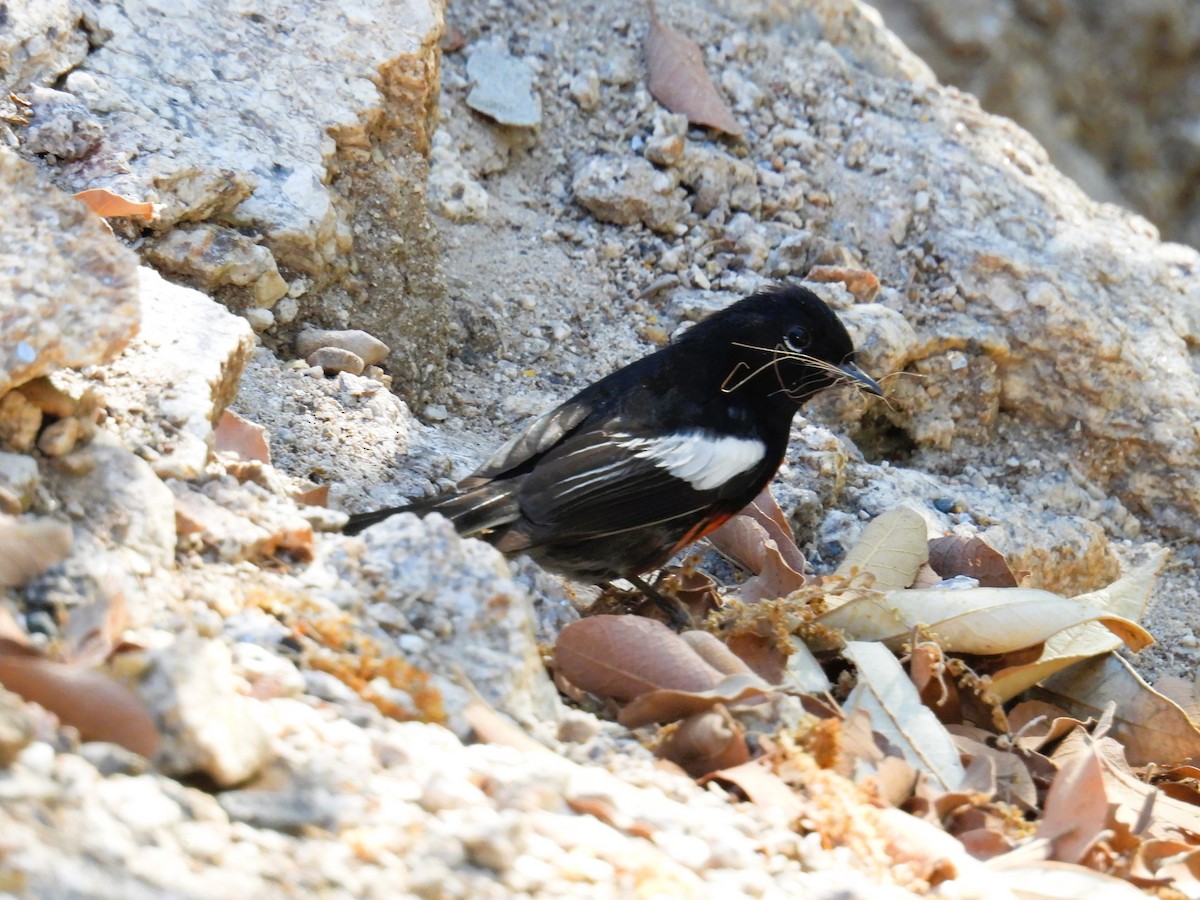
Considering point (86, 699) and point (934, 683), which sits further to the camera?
point (934, 683)

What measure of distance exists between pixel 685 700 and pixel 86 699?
42.6 inches

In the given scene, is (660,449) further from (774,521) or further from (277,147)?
(277,147)

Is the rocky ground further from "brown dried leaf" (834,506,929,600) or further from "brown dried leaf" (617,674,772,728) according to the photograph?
"brown dried leaf" (834,506,929,600)

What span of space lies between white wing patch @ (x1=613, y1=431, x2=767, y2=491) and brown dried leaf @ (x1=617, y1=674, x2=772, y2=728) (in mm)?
1182

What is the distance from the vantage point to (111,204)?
143 inches

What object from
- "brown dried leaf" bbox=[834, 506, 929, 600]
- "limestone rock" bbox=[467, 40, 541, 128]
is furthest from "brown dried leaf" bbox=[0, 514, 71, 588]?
"limestone rock" bbox=[467, 40, 541, 128]

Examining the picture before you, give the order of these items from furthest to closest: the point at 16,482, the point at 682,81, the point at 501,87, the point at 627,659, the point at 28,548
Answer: the point at 682,81 → the point at 501,87 → the point at 627,659 → the point at 16,482 → the point at 28,548

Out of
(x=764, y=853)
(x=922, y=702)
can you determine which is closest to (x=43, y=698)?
(x=764, y=853)

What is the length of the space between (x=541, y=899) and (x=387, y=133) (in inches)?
124

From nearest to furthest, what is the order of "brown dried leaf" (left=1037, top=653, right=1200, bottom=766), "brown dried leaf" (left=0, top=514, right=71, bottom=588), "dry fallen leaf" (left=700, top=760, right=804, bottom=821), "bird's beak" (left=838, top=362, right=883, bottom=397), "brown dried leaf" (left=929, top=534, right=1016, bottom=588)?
"brown dried leaf" (left=0, top=514, right=71, bottom=588) < "dry fallen leaf" (left=700, top=760, right=804, bottom=821) < "brown dried leaf" (left=1037, top=653, right=1200, bottom=766) < "brown dried leaf" (left=929, top=534, right=1016, bottom=588) < "bird's beak" (left=838, top=362, right=883, bottom=397)

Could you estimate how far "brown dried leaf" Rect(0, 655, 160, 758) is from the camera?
1865 millimetres

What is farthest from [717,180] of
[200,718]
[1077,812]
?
[200,718]

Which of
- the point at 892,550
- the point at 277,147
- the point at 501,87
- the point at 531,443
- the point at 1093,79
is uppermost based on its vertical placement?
the point at 1093,79

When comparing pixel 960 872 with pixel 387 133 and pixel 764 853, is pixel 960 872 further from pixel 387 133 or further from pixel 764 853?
pixel 387 133
